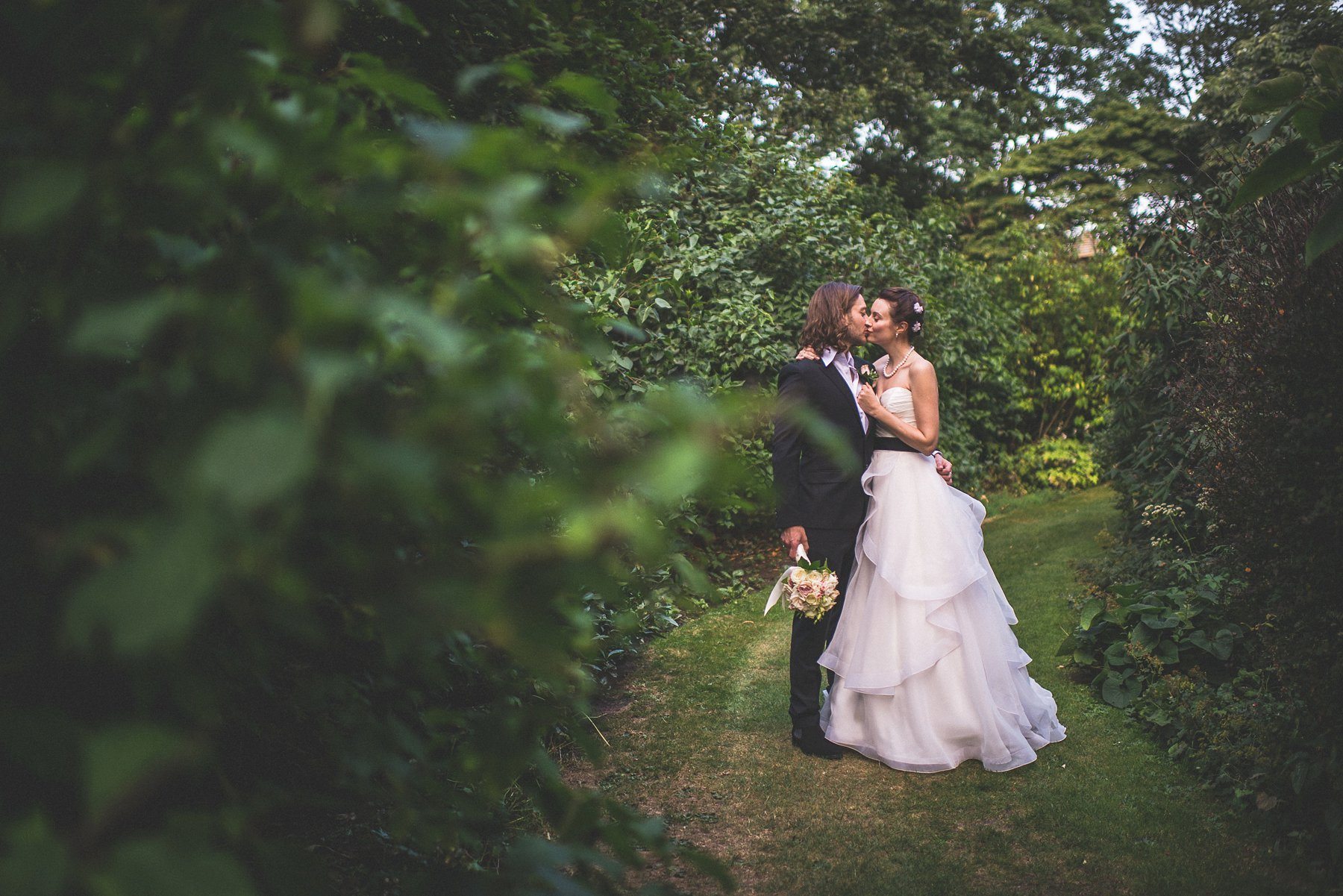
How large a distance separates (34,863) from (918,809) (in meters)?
3.78

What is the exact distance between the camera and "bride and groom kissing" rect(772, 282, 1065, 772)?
169 inches

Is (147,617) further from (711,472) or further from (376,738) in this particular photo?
(376,738)

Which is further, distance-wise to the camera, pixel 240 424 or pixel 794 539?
pixel 794 539

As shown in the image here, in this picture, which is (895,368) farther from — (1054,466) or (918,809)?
(1054,466)

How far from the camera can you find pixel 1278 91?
1.84 meters

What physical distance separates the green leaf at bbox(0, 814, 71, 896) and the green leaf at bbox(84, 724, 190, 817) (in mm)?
56

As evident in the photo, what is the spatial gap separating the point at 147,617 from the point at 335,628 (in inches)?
54.2

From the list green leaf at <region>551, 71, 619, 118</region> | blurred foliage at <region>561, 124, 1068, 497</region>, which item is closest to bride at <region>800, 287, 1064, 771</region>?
blurred foliage at <region>561, 124, 1068, 497</region>

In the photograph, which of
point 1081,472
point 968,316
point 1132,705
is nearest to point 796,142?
point 968,316

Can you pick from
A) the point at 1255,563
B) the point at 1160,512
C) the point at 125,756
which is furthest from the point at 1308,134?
the point at 1160,512

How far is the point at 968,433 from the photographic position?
11.8 m

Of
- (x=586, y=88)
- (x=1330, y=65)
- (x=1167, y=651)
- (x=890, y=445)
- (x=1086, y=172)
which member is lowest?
(x=1167, y=651)

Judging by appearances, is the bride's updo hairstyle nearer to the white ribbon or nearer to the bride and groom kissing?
the bride and groom kissing

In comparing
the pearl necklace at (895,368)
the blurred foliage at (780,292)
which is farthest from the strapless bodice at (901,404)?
the blurred foliage at (780,292)
